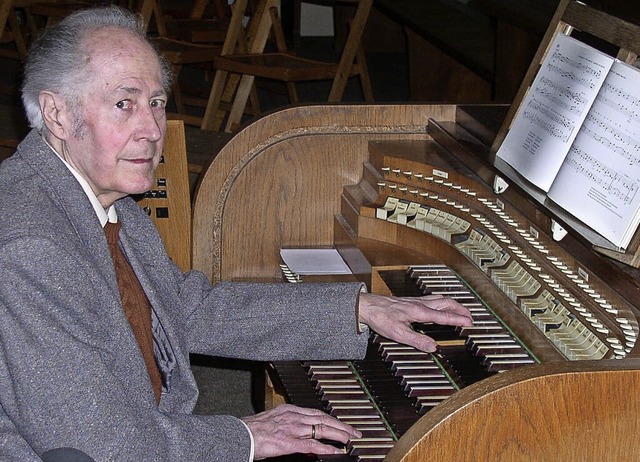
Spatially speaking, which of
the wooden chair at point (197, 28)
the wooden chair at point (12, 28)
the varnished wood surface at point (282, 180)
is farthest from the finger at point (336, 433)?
the wooden chair at point (12, 28)

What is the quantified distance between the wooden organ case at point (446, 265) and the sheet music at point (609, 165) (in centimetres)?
4

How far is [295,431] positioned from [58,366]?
41 cm

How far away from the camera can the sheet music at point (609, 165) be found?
172 cm

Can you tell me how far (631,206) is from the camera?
170 centimetres

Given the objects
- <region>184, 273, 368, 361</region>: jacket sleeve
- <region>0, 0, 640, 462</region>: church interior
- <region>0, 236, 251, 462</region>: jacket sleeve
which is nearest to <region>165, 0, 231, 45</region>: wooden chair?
<region>0, 0, 640, 462</region>: church interior

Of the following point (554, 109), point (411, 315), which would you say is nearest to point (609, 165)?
point (554, 109)

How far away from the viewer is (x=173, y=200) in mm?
2551

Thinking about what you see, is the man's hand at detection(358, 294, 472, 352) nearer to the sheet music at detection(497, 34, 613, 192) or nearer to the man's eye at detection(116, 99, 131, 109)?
the sheet music at detection(497, 34, 613, 192)

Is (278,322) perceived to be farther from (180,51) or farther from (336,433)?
(180,51)

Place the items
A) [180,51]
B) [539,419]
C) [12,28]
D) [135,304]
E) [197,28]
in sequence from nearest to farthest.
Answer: [539,419] → [135,304] → [180,51] → [197,28] → [12,28]

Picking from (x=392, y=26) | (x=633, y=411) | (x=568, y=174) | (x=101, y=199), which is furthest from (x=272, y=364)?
(x=392, y=26)

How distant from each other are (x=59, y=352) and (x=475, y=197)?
1.06 metres

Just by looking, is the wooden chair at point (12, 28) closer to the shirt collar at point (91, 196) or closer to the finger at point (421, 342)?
the shirt collar at point (91, 196)

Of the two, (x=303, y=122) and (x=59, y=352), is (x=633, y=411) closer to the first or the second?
(x=59, y=352)
